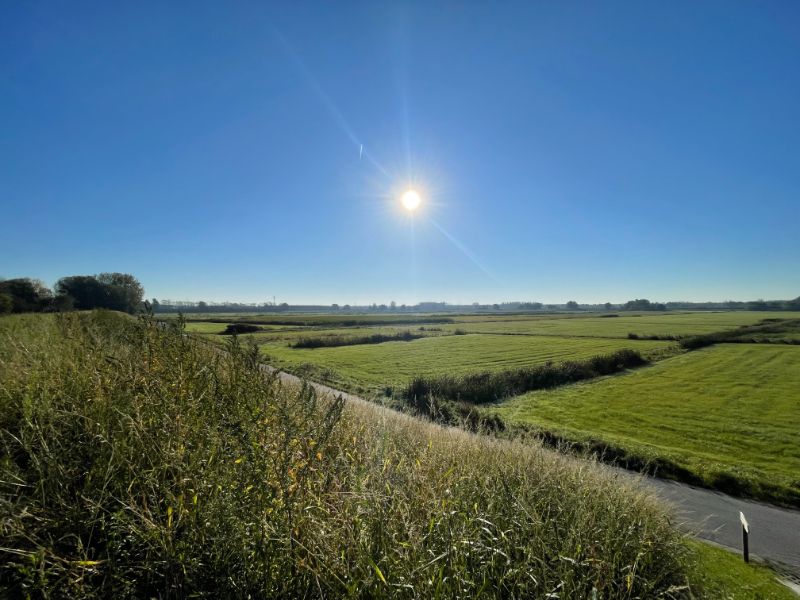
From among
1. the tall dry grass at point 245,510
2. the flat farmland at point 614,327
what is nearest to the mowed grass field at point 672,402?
the tall dry grass at point 245,510

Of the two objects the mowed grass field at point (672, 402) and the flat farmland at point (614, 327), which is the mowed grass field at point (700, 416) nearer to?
the mowed grass field at point (672, 402)

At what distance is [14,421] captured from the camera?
480 cm

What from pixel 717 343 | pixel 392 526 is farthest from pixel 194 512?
pixel 717 343

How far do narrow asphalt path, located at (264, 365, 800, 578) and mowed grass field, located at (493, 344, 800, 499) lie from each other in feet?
3.74

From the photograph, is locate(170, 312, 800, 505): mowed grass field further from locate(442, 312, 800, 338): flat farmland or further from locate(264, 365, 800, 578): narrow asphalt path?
locate(442, 312, 800, 338): flat farmland

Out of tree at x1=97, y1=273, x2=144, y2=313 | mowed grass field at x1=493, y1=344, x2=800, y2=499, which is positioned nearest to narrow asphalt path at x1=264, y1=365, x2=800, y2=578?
mowed grass field at x1=493, y1=344, x2=800, y2=499

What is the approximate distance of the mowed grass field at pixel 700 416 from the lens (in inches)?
563

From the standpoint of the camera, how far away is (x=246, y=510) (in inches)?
128

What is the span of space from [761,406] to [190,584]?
108 feet

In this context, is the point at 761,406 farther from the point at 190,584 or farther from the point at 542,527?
the point at 190,584

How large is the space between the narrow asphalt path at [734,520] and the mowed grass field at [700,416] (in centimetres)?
114

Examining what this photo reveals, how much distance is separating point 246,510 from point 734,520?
14.3 m

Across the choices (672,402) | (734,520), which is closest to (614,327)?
(672,402)

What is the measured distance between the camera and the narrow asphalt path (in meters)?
8.39
